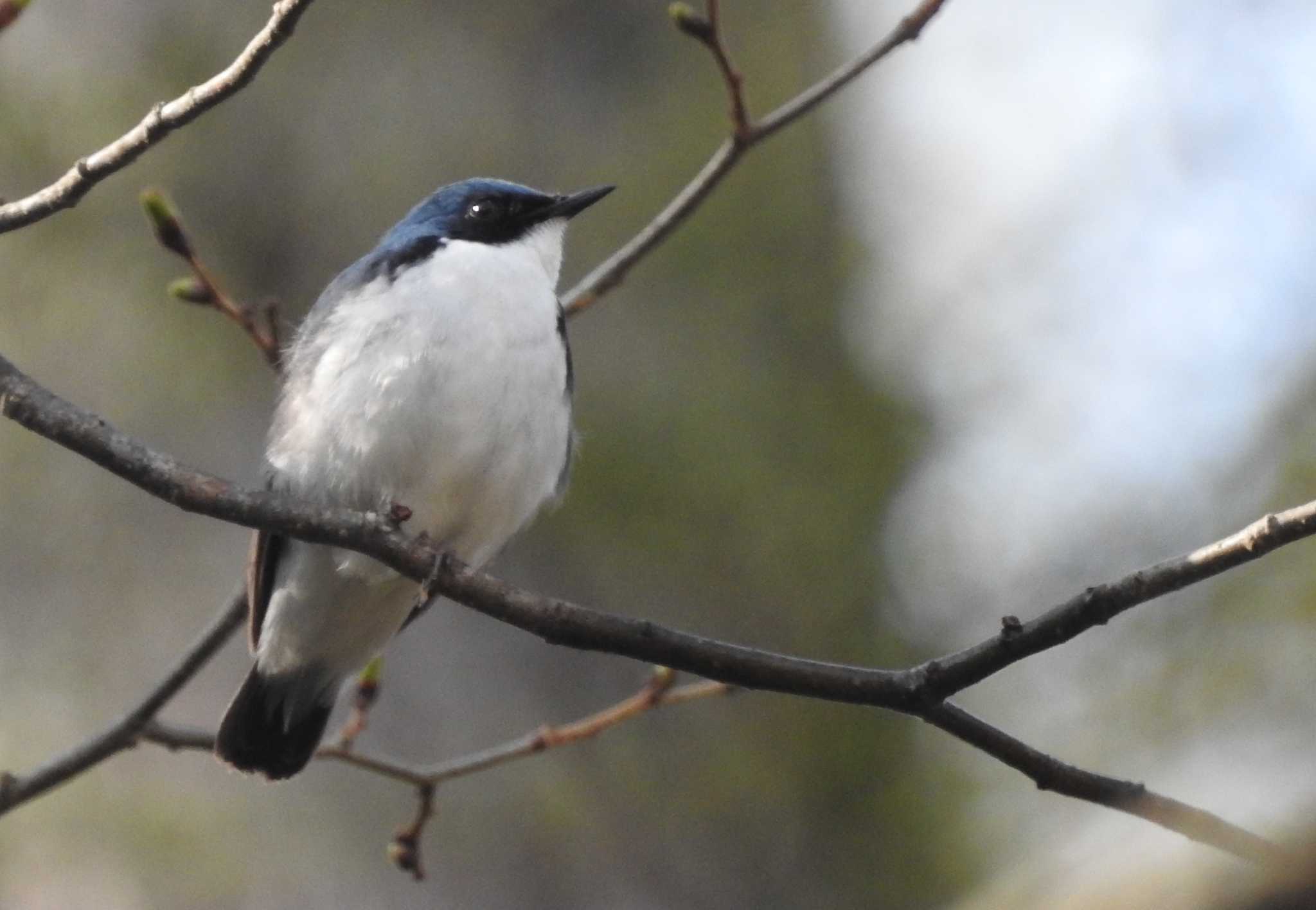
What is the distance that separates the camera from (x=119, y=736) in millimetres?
3232

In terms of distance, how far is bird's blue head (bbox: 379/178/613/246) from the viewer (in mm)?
Answer: 4270

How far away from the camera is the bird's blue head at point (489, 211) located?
427 centimetres

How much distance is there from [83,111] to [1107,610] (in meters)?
4.76

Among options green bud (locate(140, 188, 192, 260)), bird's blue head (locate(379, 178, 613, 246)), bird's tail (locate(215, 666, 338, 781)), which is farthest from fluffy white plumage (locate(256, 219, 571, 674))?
green bud (locate(140, 188, 192, 260))

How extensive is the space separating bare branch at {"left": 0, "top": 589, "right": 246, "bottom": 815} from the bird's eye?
1424 mm

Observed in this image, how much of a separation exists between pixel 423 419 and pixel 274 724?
101 cm

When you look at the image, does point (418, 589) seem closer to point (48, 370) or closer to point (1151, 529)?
point (48, 370)

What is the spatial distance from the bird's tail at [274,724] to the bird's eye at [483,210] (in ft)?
4.37

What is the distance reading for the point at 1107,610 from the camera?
228 cm

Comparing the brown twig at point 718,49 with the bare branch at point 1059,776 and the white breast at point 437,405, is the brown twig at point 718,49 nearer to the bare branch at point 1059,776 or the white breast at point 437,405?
the white breast at point 437,405

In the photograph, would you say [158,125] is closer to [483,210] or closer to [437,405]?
[437,405]

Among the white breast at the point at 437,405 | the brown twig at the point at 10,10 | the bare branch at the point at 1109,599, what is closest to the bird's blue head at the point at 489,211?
the white breast at the point at 437,405

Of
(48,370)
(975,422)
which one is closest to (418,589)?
(48,370)

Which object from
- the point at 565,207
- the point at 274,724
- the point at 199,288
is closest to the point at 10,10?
the point at 199,288
